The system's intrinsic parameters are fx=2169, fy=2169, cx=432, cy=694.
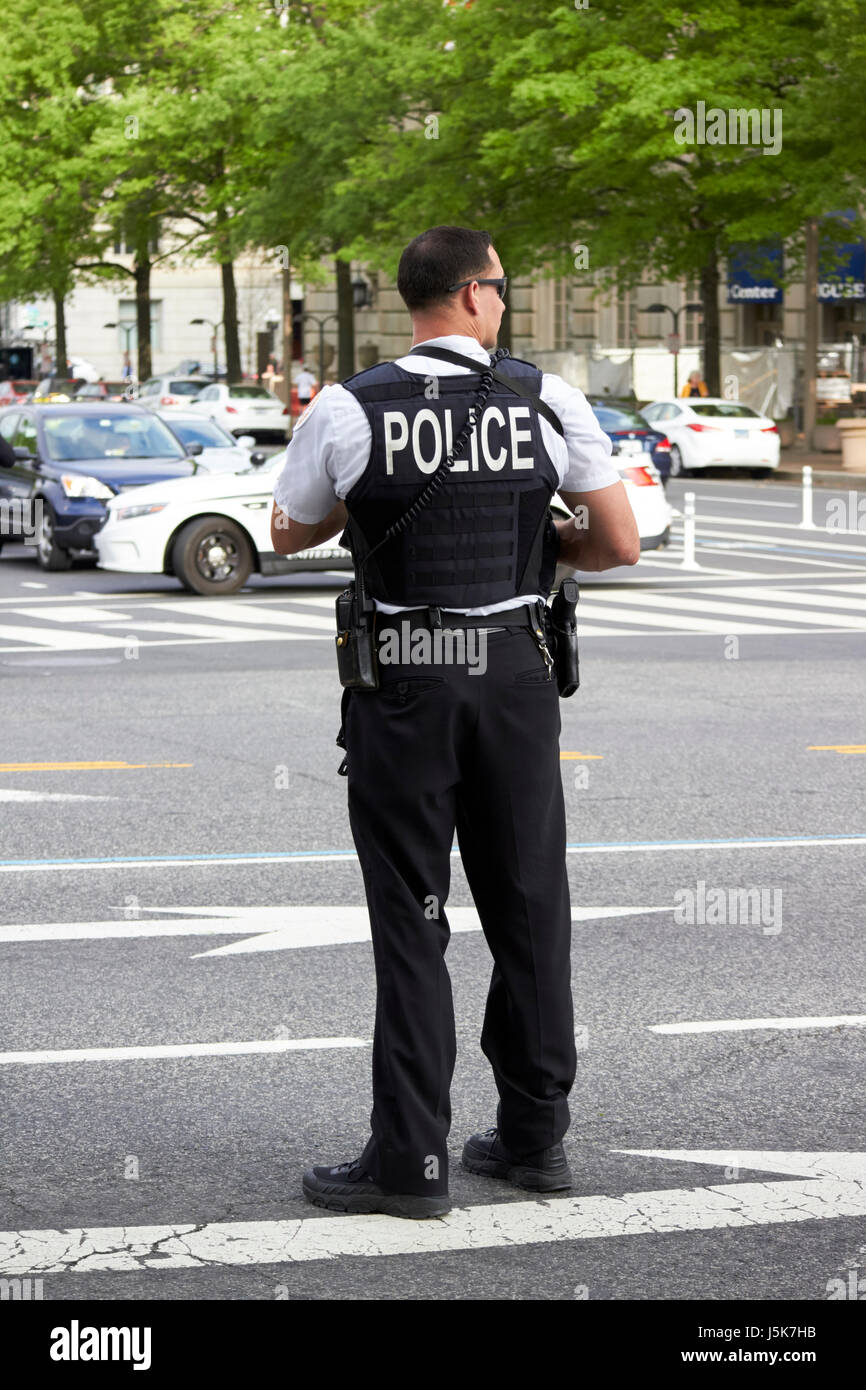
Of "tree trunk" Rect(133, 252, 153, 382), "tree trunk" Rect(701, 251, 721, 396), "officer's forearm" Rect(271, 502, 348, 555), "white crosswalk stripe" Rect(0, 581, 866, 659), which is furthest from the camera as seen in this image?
"tree trunk" Rect(133, 252, 153, 382)

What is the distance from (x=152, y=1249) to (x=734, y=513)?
25.3 m

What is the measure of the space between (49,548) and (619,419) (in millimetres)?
14748

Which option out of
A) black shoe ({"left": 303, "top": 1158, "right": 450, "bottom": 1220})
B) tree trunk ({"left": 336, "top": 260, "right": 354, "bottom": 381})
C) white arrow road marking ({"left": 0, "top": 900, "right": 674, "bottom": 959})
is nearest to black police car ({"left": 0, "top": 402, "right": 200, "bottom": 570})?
white arrow road marking ({"left": 0, "top": 900, "right": 674, "bottom": 959})

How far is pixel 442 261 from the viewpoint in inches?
169

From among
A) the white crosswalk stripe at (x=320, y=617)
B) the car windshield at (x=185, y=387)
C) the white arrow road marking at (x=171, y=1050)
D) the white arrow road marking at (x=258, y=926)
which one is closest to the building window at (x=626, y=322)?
the car windshield at (x=185, y=387)

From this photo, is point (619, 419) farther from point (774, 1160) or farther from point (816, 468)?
point (774, 1160)

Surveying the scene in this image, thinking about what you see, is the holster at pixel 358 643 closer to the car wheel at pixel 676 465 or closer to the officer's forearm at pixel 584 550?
the officer's forearm at pixel 584 550

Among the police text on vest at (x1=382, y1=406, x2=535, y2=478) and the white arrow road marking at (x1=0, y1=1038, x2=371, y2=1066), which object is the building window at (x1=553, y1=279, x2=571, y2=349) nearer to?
the white arrow road marking at (x1=0, y1=1038, x2=371, y2=1066)

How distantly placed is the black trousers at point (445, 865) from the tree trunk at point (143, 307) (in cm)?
5275

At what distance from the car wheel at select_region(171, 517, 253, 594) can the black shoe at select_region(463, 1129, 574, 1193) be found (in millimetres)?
14354

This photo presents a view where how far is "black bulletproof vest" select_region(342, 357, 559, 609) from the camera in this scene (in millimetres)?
4238

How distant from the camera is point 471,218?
4378 cm

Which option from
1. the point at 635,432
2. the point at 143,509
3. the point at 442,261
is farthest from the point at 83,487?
the point at 442,261

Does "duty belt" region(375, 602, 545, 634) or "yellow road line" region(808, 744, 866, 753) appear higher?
"duty belt" region(375, 602, 545, 634)
